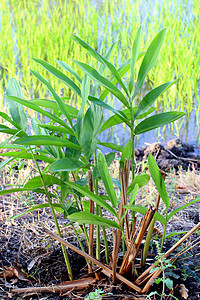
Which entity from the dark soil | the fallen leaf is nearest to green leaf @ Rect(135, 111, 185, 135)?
the fallen leaf

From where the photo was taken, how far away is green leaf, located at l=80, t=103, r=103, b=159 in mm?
838

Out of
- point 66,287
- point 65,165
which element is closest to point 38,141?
point 65,165

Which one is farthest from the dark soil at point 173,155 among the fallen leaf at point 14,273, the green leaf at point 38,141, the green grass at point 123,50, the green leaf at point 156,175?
the green leaf at point 38,141

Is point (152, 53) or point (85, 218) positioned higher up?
point (152, 53)

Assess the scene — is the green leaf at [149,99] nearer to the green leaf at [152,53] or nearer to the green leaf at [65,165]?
the green leaf at [152,53]

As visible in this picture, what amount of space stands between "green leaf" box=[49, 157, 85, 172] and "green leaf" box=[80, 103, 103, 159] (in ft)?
0.13

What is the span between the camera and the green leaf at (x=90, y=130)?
2.75 feet

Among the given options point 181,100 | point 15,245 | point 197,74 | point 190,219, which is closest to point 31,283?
point 15,245

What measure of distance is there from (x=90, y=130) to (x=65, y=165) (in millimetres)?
115

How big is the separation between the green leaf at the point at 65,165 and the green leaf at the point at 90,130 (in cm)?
4

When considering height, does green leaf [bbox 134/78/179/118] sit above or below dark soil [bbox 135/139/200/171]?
above

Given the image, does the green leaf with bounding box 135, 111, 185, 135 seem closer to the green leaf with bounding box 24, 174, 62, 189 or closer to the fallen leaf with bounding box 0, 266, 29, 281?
the green leaf with bounding box 24, 174, 62, 189

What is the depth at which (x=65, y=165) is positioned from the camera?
0.80m

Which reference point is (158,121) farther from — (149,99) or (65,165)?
(65,165)
